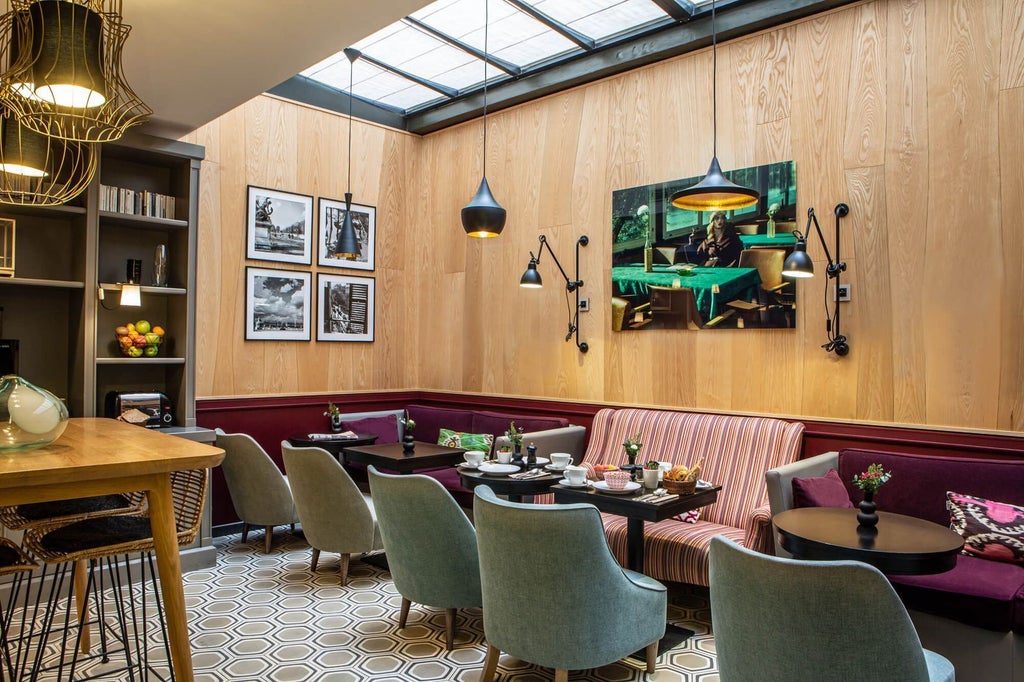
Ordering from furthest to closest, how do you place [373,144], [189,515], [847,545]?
[373,144] → [189,515] → [847,545]

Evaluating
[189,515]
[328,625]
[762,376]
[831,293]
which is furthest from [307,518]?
[831,293]

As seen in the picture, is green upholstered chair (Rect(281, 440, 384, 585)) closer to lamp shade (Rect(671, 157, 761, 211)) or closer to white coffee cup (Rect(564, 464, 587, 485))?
white coffee cup (Rect(564, 464, 587, 485))

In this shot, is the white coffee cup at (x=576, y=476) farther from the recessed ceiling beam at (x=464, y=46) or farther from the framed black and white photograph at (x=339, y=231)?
the framed black and white photograph at (x=339, y=231)

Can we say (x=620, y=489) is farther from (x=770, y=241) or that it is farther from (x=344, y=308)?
(x=344, y=308)

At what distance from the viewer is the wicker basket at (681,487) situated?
361 cm

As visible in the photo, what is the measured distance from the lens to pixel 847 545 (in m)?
2.75

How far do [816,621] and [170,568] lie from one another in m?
2.03

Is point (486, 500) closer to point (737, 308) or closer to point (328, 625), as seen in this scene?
point (328, 625)

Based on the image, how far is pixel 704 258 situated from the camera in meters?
4.98

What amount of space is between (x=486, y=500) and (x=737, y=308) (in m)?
2.73

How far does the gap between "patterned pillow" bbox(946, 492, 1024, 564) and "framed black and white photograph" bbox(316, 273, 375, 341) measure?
4.94 meters

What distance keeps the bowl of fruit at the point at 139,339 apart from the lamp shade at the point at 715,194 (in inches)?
150

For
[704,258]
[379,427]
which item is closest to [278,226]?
[379,427]

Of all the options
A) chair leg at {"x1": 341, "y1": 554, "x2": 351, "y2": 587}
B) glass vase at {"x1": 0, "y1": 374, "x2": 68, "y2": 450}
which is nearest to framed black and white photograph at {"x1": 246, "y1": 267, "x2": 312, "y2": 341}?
chair leg at {"x1": 341, "y1": 554, "x2": 351, "y2": 587}
